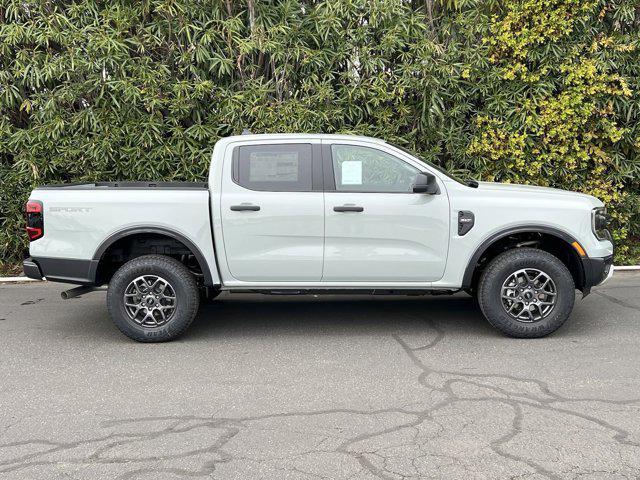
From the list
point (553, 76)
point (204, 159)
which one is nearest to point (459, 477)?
point (204, 159)

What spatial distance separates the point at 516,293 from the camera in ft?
18.0

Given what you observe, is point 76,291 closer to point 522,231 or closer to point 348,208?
point 348,208

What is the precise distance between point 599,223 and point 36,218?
4.97 metres

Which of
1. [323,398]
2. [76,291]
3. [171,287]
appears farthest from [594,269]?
[76,291]

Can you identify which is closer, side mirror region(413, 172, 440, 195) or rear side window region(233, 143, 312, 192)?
side mirror region(413, 172, 440, 195)

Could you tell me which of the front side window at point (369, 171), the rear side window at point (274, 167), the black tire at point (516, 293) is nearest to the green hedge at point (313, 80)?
the rear side window at point (274, 167)

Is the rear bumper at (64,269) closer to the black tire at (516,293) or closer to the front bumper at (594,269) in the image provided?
the black tire at (516,293)

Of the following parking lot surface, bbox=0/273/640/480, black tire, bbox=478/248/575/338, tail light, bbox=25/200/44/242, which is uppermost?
tail light, bbox=25/200/44/242

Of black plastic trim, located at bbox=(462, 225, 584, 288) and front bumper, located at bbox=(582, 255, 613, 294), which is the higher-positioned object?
black plastic trim, located at bbox=(462, 225, 584, 288)

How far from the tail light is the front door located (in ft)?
8.09

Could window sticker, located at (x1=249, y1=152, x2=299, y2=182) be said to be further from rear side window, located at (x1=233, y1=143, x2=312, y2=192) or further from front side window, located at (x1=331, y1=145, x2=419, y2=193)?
front side window, located at (x1=331, y1=145, x2=419, y2=193)

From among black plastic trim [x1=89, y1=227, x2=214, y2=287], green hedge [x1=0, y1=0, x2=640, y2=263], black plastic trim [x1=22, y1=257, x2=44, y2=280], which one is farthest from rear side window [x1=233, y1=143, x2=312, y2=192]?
green hedge [x1=0, y1=0, x2=640, y2=263]

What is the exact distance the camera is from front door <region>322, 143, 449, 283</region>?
17.9ft

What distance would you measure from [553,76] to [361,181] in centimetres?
432
